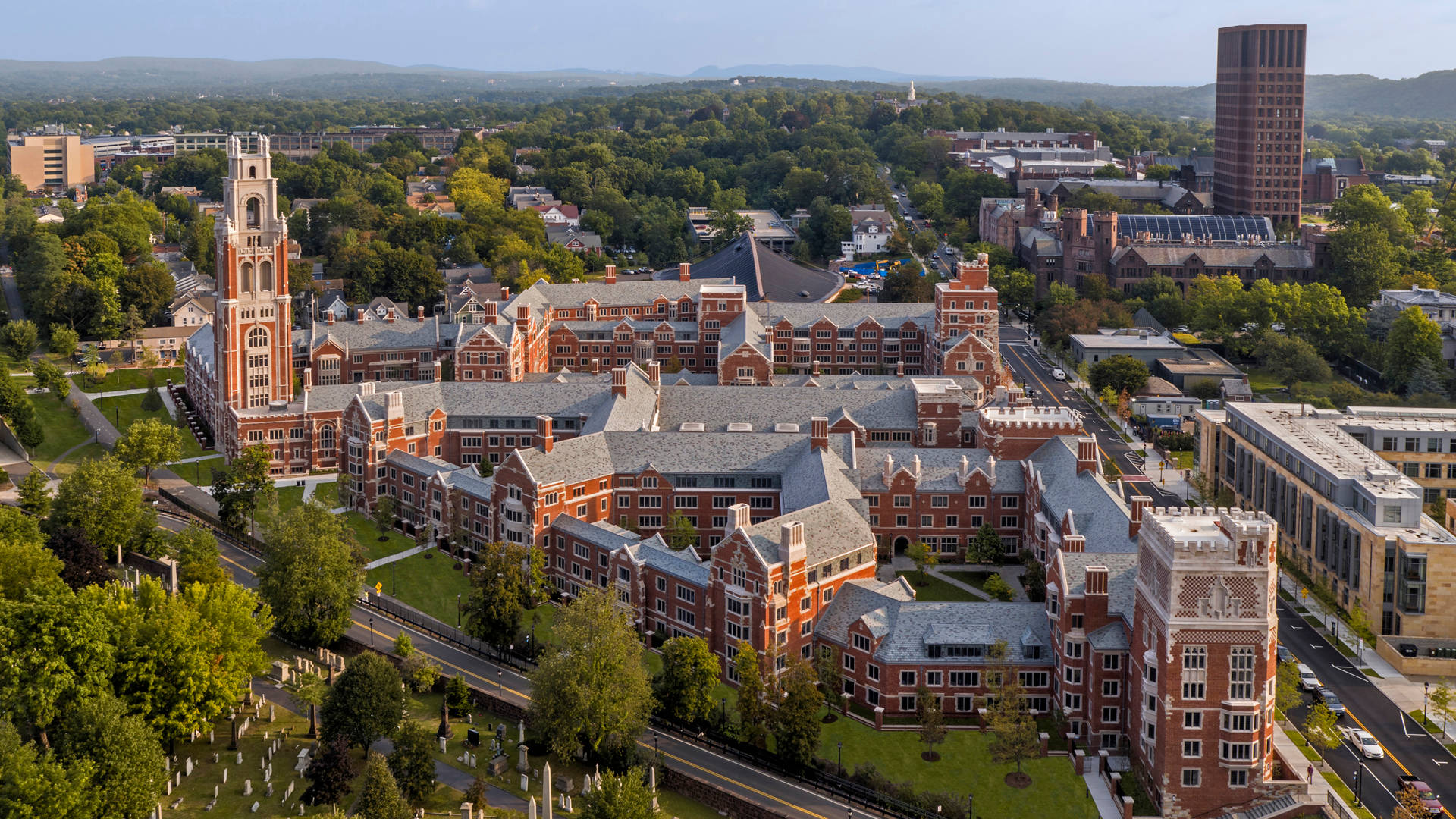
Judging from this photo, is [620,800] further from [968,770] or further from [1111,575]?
[1111,575]

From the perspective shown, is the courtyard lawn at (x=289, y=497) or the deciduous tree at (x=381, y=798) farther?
the courtyard lawn at (x=289, y=497)

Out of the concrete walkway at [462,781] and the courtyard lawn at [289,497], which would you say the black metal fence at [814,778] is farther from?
the courtyard lawn at [289,497]

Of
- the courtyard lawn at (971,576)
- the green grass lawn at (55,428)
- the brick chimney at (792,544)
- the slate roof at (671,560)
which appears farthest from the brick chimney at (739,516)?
the green grass lawn at (55,428)

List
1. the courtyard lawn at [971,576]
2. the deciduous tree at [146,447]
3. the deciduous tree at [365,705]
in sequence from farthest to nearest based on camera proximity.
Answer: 1. the deciduous tree at [146,447]
2. the courtyard lawn at [971,576]
3. the deciduous tree at [365,705]

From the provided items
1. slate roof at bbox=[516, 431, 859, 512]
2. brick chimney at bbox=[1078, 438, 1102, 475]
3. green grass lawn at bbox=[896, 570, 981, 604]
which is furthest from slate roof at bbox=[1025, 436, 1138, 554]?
slate roof at bbox=[516, 431, 859, 512]

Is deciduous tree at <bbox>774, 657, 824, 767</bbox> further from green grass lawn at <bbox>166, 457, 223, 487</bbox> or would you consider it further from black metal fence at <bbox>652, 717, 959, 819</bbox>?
green grass lawn at <bbox>166, 457, 223, 487</bbox>
